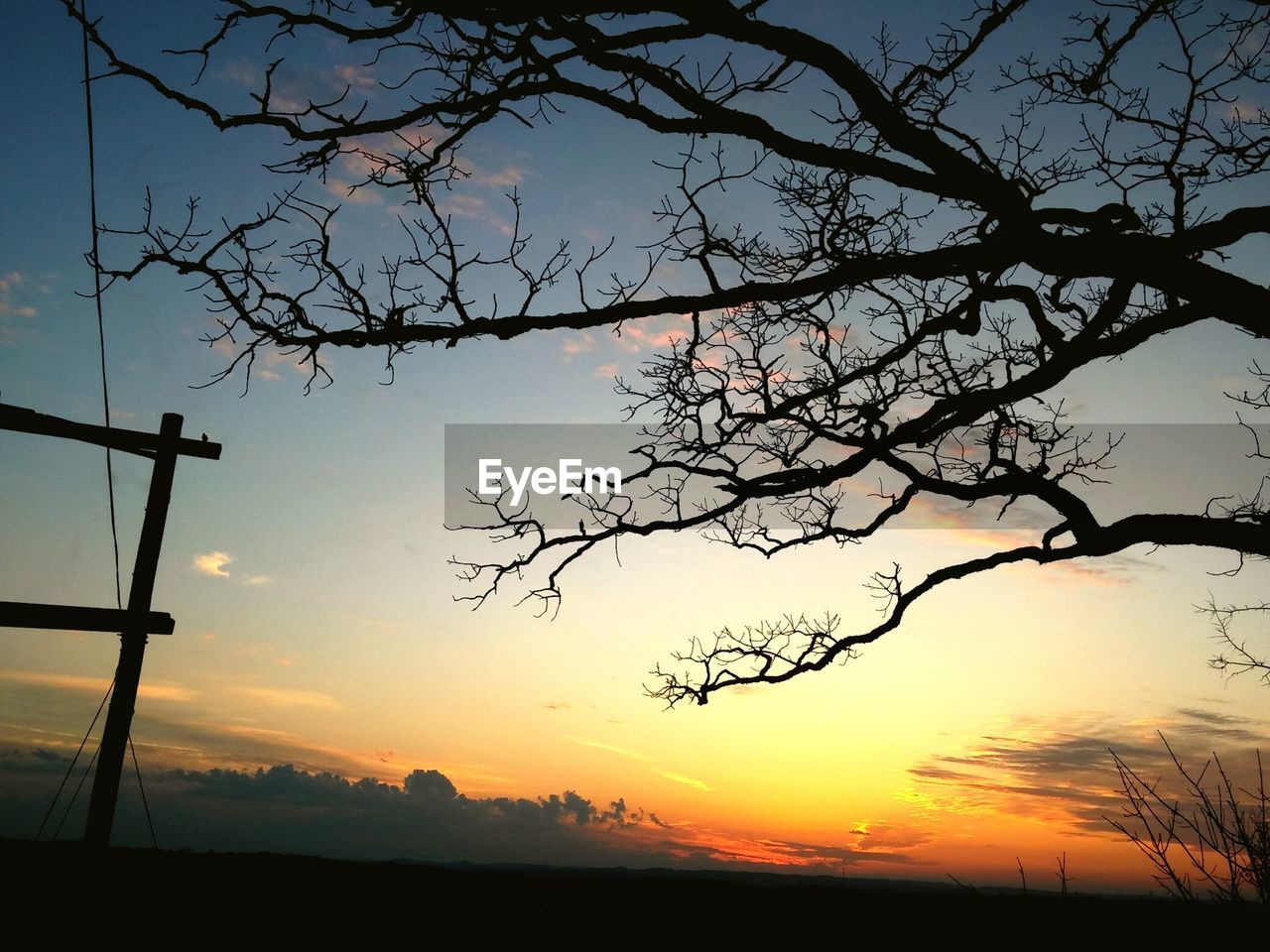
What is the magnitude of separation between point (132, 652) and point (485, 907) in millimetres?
4555

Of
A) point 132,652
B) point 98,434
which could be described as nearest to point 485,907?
point 132,652

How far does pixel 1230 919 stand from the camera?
421 centimetres

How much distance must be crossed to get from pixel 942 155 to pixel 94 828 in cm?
887

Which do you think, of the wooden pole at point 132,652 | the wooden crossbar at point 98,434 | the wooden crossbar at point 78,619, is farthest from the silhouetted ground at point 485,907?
the wooden crossbar at point 98,434

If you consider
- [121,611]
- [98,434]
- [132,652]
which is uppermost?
[98,434]

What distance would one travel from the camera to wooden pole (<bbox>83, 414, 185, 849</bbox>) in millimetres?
8594

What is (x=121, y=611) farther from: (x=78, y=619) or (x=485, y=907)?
(x=485, y=907)

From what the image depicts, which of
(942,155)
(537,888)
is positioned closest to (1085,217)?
(942,155)

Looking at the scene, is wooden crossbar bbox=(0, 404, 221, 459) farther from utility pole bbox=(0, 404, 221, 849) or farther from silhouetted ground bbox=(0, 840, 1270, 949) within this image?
silhouetted ground bbox=(0, 840, 1270, 949)

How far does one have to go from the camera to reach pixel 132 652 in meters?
8.84

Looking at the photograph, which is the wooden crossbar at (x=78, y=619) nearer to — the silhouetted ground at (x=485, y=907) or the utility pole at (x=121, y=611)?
the utility pole at (x=121, y=611)

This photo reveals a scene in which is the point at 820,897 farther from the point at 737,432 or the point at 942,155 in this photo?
the point at 942,155

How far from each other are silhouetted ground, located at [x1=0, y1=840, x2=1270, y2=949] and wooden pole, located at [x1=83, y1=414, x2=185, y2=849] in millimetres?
633

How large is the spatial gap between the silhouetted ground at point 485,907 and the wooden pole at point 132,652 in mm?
633
